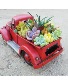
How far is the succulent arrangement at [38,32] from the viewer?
2.99m

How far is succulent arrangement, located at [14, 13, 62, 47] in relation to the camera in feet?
9.80

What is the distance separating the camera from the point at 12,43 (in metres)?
3.63

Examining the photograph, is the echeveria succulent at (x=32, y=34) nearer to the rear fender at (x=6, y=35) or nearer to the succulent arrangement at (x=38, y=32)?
the succulent arrangement at (x=38, y=32)

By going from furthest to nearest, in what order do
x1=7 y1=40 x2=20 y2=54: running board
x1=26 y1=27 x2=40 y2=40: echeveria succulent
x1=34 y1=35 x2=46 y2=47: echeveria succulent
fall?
1. x1=7 y1=40 x2=20 y2=54: running board
2. x1=26 y1=27 x2=40 y2=40: echeveria succulent
3. x1=34 y1=35 x2=46 y2=47: echeveria succulent

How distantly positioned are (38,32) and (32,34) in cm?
11

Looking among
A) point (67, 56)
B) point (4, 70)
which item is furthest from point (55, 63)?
point (4, 70)

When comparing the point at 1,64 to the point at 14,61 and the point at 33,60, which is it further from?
the point at 33,60

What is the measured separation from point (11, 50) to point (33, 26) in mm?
739

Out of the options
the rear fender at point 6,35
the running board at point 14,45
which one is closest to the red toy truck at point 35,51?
the running board at point 14,45

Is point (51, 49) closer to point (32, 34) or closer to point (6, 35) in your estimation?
point (32, 34)

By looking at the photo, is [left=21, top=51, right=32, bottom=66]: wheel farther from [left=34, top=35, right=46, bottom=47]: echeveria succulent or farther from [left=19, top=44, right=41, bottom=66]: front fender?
[left=34, top=35, right=46, bottom=47]: echeveria succulent

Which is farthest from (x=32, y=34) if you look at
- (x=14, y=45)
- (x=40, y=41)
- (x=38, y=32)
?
(x=14, y=45)

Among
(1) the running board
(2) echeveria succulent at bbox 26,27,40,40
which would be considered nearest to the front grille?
(2) echeveria succulent at bbox 26,27,40,40

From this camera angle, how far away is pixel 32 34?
10.2 ft
